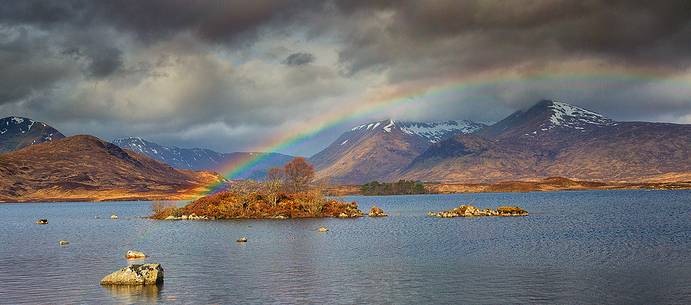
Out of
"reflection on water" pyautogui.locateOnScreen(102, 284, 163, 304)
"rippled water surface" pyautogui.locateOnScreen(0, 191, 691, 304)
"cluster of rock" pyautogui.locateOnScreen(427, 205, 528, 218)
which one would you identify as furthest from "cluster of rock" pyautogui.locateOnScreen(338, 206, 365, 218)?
"reflection on water" pyautogui.locateOnScreen(102, 284, 163, 304)

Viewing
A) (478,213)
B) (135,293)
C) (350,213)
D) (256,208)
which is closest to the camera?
(135,293)

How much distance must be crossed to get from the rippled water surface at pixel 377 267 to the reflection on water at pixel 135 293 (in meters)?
0.08

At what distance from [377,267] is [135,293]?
82.6 feet

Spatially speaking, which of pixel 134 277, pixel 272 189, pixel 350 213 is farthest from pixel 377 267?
pixel 272 189

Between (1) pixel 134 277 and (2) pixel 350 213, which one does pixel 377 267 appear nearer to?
(1) pixel 134 277

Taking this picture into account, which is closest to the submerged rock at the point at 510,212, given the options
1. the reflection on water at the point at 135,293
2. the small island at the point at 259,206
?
the small island at the point at 259,206

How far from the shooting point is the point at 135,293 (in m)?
52.2

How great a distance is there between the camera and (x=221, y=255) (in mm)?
80812

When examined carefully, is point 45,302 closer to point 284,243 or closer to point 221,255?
point 221,255

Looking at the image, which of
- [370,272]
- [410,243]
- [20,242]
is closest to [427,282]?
[370,272]

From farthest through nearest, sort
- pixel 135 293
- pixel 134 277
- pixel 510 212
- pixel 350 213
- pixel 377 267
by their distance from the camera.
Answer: pixel 350 213, pixel 510 212, pixel 377 267, pixel 134 277, pixel 135 293

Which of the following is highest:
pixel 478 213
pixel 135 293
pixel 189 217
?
pixel 189 217

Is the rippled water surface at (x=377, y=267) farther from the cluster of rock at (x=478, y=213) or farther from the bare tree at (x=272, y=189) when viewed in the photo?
the bare tree at (x=272, y=189)

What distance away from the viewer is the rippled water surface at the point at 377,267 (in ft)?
164
